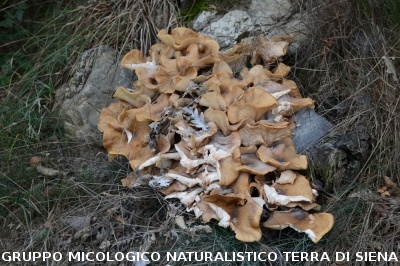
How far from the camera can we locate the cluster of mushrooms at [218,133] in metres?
3.50

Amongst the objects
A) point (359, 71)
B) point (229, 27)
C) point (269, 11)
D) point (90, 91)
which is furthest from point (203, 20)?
point (359, 71)

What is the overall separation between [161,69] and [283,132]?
3.15 feet

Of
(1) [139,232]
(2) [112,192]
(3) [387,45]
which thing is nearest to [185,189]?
(1) [139,232]

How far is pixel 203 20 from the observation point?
15.5ft

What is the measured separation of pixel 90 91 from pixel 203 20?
103cm

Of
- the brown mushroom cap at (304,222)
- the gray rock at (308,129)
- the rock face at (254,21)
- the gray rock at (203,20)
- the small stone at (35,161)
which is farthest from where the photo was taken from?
the gray rock at (203,20)

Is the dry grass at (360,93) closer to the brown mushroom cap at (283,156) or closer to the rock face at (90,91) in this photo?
the brown mushroom cap at (283,156)

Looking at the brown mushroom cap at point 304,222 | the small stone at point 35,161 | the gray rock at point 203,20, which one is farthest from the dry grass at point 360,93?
the small stone at point 35,161

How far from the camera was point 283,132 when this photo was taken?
3688 millimetres

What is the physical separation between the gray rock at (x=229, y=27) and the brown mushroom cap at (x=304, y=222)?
160cm

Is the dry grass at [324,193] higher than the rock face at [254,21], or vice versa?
the rock face at [254,21]

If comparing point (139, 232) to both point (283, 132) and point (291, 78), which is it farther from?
point (291, 78)

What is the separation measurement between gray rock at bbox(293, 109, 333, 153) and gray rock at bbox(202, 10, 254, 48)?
93 cm

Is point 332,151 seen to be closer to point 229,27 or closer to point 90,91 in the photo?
point 229,27
